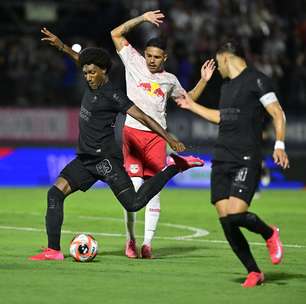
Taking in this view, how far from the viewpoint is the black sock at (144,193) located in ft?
38.6

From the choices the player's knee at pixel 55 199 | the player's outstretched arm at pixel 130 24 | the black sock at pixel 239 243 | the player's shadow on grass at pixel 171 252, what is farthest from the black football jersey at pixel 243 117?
the player's shadow on grass at pixel 171 252

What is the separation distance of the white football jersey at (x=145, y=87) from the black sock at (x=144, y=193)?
38.8 inches

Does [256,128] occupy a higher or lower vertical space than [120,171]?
higher

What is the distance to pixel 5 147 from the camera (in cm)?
2530

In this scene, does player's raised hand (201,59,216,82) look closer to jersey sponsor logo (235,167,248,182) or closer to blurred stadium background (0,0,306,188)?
jersey sponsor logo (235,167,248,182)

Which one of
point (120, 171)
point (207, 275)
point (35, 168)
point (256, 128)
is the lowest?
point (35, 168)

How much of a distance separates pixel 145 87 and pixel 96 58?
3.82 feet

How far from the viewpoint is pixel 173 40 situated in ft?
89.2

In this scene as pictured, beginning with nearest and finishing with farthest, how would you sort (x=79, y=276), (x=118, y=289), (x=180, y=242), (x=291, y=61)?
(x=118, y=289) → (x=79, y=276) → (x=180, y=242) → (x=291, y=61)

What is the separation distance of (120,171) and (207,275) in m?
1.82

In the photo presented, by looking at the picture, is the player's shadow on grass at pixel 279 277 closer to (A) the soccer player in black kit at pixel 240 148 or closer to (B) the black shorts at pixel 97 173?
(A) the soccer player in black kit at pixel 240 148

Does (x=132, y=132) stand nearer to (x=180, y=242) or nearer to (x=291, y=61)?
(x=180, y=242)

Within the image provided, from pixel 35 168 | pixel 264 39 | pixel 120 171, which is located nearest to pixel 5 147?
pixel 35 168

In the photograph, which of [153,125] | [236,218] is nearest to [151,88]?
[153,125]
